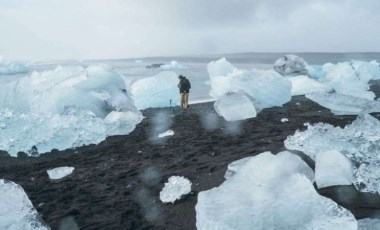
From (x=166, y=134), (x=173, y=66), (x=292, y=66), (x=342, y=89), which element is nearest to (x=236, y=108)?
(x=166, y=134)

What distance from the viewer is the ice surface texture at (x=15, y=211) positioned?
4.20 meters

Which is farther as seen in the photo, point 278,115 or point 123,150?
point 278,115

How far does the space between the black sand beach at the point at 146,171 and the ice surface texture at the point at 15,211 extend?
0.49 meters

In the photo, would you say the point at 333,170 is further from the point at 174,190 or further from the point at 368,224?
the point at 174,190

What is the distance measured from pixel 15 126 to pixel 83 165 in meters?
2.61

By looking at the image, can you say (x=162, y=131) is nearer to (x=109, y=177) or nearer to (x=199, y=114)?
(x=199, y=114)

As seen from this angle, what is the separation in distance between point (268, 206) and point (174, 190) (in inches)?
77.1

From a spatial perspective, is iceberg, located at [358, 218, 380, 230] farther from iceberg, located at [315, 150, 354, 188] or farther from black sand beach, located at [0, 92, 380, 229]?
iceberg, located at [315, 150, 354, 188]

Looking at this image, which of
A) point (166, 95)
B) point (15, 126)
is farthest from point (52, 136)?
point (166, 95)

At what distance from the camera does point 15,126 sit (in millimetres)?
8742

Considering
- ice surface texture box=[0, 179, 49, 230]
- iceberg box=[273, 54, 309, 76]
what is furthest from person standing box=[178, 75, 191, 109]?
iceberg box=[273, 54, 309, 76]

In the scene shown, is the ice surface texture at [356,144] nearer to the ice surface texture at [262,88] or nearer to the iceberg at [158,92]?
the ice surface texture at [262,88]

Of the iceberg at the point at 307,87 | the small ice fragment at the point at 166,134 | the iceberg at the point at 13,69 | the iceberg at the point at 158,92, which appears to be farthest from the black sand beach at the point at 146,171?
A: the iceberg at the point at 13,69

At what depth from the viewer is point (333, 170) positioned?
201 inches
